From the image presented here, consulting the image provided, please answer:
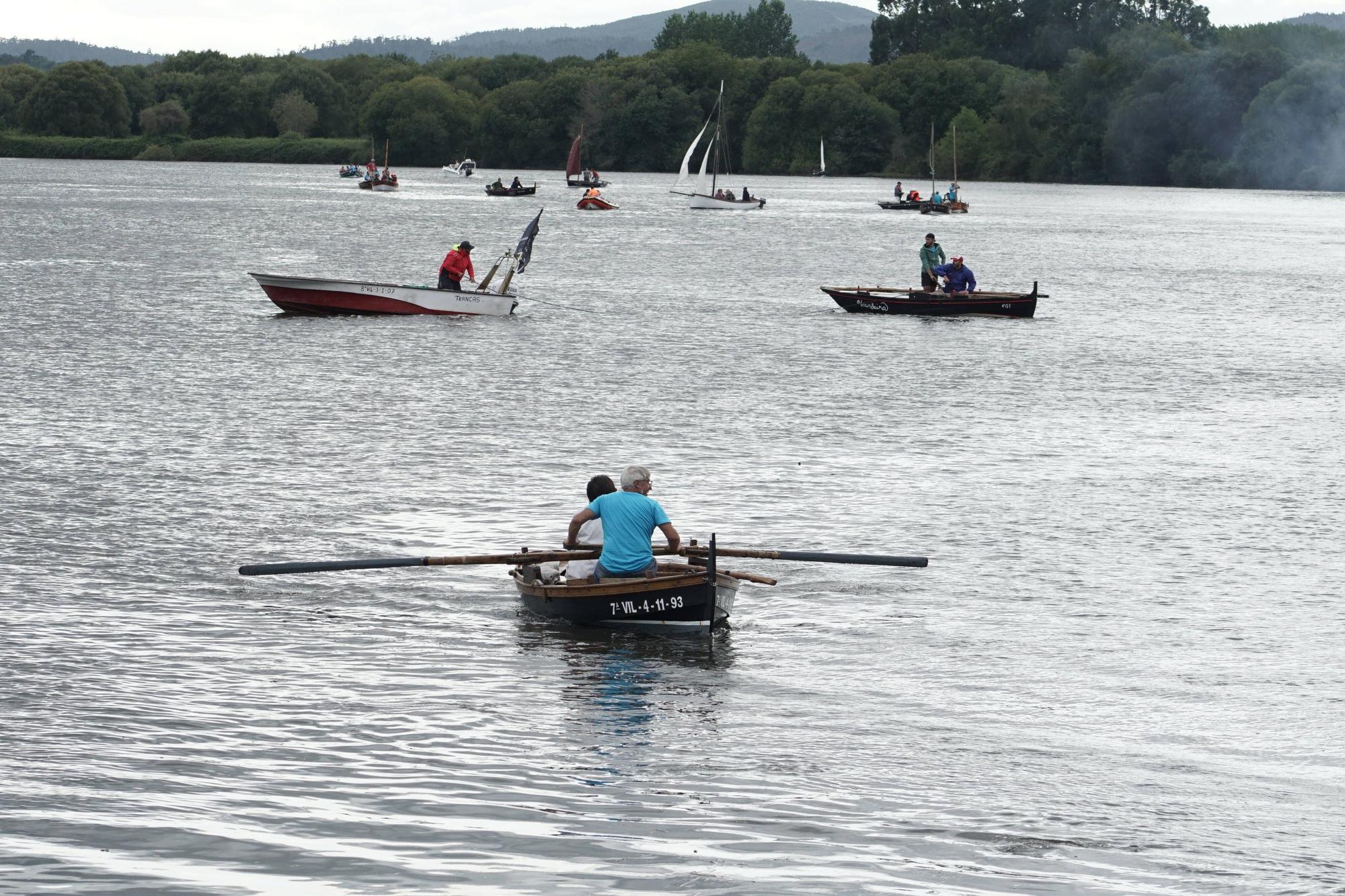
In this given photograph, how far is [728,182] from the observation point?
640 feet

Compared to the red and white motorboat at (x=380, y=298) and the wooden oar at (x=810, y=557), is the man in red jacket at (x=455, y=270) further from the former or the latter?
the wooden oar at (x=810, y=557)

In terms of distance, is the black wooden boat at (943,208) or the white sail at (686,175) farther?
the white sail at (686,175)

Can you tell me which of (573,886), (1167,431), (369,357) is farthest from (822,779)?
(369,357)

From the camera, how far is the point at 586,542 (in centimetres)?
1847

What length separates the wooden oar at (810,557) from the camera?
18.5 m

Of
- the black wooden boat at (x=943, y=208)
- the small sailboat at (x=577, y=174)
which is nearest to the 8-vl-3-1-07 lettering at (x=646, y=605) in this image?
the black wooden boat at (x=943, y=208)

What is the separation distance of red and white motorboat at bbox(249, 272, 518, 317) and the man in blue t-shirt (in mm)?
31543

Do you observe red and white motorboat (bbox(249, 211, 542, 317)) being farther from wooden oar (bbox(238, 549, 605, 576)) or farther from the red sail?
the red sail

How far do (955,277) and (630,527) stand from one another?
112ft

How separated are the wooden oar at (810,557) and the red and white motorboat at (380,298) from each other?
3026 centimetres

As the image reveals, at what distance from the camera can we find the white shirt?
1817 cm

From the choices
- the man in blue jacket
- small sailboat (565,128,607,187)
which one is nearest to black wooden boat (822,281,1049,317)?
the man in blue jacket

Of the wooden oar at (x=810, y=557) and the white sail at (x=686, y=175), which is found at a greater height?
the white sail at (x=686, y=175)

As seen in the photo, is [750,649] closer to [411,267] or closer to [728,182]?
[411,267]
